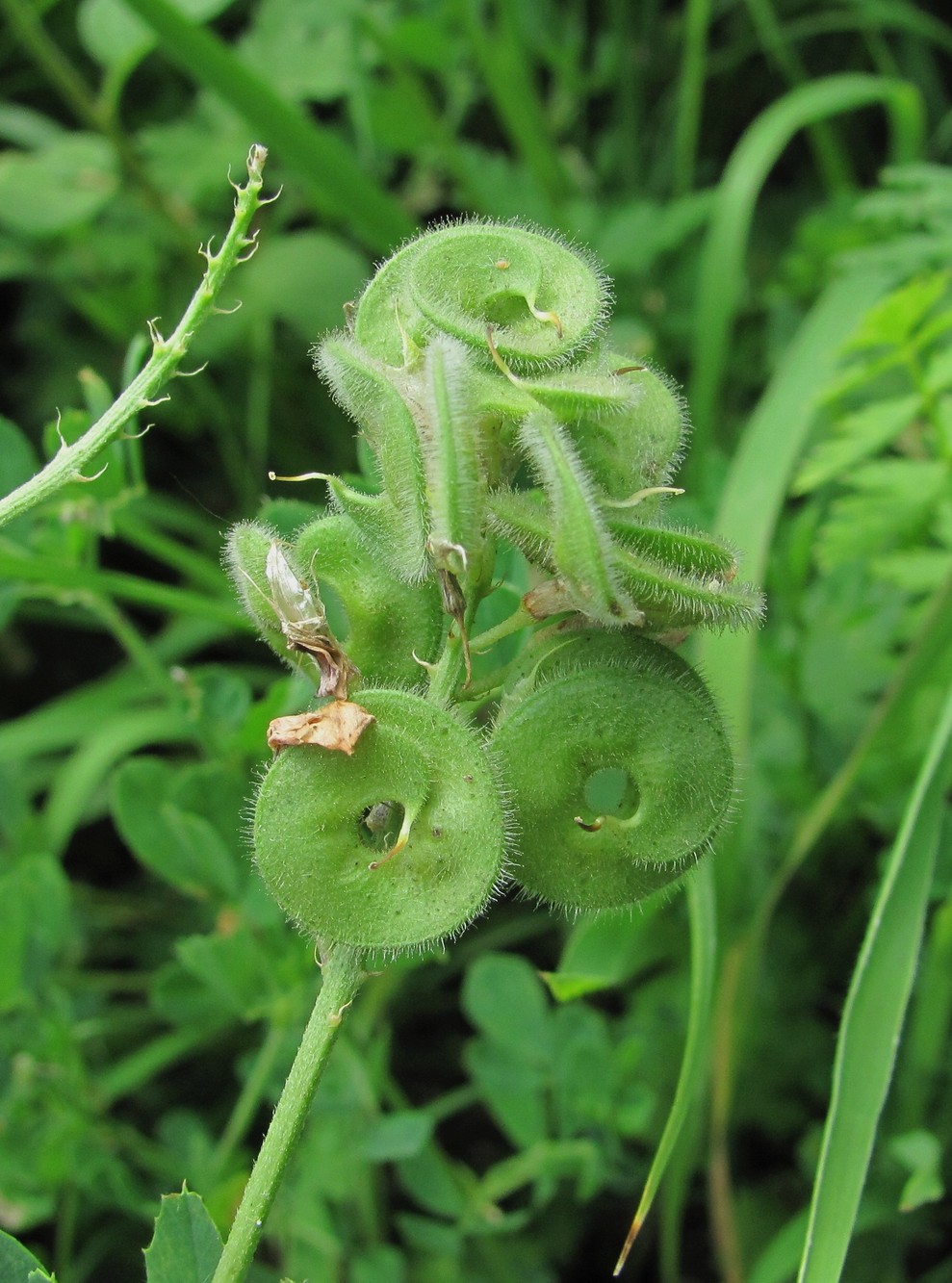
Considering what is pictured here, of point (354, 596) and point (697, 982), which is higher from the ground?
point (354, 596)

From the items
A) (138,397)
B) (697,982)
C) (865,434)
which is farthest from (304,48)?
(697,982)

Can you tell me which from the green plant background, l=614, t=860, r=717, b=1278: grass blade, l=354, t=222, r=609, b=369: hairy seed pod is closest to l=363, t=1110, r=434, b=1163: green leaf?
the green plant background

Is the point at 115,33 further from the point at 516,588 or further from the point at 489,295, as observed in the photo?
the point at 489,295

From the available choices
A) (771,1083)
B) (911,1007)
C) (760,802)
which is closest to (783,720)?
(760,802)

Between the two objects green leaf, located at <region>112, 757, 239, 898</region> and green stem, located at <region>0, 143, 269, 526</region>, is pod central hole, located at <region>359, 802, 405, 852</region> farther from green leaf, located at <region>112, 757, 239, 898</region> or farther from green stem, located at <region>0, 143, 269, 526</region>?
green leaf, located at <region>112, 757, 239, 898</region>

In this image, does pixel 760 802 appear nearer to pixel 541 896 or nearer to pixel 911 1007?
pixel 911 1007

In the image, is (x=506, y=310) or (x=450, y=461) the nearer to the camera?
(x=450, y=461)
